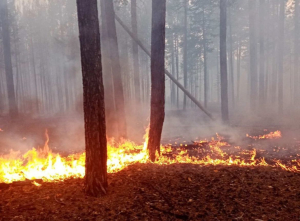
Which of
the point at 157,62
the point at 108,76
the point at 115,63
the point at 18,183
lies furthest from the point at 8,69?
the point at 18,183

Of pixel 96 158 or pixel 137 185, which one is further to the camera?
pixel 137 185

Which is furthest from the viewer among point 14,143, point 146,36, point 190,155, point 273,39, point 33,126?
point 146,36

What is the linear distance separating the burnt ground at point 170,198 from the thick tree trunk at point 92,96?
0.44m

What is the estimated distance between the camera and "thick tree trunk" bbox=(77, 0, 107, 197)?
16.1 ft

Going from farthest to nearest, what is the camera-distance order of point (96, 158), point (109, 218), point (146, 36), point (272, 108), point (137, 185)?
point (146, 36) < point (272, 108) < point (137, 185) < point (96, 158) < point (109, 218)

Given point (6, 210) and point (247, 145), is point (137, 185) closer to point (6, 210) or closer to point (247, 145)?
point (6, 210)

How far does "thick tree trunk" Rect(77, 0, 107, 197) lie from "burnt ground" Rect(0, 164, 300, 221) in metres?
0.44

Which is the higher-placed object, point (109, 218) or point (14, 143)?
point (109, 218)

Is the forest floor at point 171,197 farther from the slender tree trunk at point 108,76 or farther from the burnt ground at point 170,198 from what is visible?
the slender tree trunk at point 108,76

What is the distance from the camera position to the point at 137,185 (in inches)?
213

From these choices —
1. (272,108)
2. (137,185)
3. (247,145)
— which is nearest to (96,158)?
(137,185)

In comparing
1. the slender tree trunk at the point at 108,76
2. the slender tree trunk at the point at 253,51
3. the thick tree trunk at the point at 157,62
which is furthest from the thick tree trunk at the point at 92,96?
the slender tree trunk at the point at 253,51

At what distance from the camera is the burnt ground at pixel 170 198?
429 centimetres

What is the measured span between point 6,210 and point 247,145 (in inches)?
434
